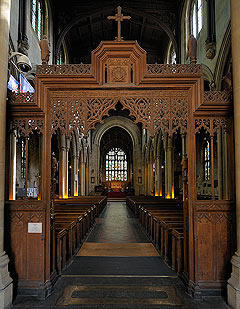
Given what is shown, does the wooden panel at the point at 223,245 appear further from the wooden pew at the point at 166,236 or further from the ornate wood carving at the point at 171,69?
the ornate wood carving at the point at 171,69

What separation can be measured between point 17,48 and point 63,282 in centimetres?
895

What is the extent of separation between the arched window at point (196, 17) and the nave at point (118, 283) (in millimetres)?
10417

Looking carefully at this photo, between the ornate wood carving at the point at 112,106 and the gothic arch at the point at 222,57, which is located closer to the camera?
the ornate wood carving at the point at 112,106

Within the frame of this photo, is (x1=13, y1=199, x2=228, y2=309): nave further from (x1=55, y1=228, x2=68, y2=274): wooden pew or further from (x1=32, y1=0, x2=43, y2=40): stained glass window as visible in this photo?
(x1=32, y1=0, x2=43, y2=40): stained glass window

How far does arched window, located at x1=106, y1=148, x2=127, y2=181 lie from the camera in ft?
152

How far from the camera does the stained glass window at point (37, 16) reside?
12987mm

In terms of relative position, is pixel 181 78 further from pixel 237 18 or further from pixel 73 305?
pixel 73 305

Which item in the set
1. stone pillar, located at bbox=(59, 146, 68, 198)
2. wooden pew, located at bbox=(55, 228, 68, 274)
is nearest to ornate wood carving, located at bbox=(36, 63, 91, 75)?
wooden pew, located at bbox=(55, 228, 68, 274)

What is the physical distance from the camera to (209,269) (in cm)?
452

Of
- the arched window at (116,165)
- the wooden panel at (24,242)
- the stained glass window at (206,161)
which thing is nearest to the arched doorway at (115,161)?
the arched window at (116,165)

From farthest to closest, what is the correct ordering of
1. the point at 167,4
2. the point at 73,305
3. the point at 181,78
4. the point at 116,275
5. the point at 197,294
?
1. the point at 167,4
2. the point at 116,275
3. the point at 181,78
4. the point at 197,294
5. the point at 73,305

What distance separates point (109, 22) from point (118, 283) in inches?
650

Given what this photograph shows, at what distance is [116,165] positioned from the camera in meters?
46.8

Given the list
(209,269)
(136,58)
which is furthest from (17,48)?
(209,269)
